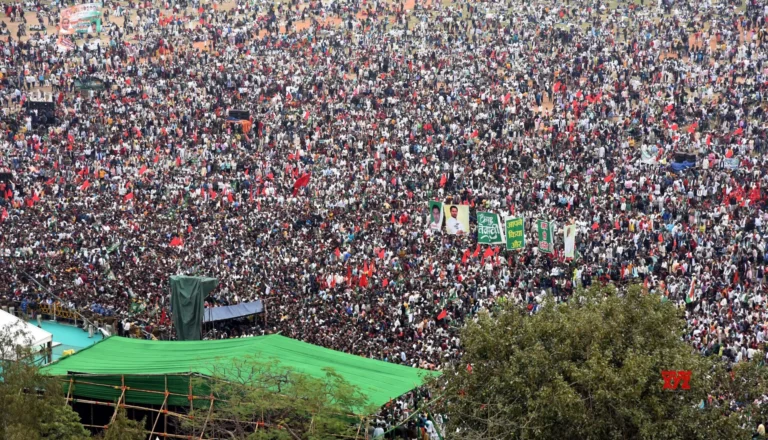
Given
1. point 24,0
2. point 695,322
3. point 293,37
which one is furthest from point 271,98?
point 695,322

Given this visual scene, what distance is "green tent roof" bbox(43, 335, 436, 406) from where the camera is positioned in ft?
76.9

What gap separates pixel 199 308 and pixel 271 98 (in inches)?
976

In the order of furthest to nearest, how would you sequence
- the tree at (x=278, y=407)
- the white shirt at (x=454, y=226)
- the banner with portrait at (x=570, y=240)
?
the white shirt at (x=454, y=226), the banner with portrait at (x=570, y=240), the tree at (x=278, y=407)

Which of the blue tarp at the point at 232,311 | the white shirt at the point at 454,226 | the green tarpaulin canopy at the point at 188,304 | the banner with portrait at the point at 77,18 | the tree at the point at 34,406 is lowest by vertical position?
the blue tarp at the point at 232,311

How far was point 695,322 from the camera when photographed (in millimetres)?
29875

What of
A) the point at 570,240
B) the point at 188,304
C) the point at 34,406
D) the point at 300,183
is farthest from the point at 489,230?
the point at 34,406

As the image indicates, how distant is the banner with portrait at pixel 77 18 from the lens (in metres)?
62.4

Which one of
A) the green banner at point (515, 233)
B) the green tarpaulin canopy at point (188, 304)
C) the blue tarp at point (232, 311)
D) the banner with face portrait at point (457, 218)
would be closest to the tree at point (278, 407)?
the green tarpaulin canopy at point (188, 304)

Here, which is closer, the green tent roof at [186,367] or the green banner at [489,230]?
the green tent roof at [186,367]

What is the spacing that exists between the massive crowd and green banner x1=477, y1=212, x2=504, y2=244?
70cm

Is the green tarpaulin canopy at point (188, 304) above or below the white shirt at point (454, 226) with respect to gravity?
below

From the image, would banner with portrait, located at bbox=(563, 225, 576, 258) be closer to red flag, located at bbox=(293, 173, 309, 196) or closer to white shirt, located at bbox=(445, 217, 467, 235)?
white shirt, located at bbox=(445, 217, 467, 235)

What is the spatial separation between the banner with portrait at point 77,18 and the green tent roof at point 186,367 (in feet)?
129

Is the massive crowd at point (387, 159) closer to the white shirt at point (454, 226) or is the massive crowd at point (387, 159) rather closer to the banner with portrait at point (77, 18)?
the white shirt at point (454, 226)
